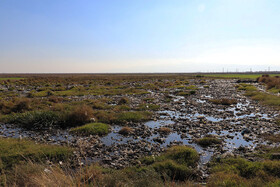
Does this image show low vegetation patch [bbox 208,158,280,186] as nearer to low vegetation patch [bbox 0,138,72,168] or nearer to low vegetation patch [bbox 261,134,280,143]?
low vegetation patch [bbox 261,134,280,143]

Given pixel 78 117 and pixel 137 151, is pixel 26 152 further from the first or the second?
pixel 78 117

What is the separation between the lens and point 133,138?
9297 millimetres

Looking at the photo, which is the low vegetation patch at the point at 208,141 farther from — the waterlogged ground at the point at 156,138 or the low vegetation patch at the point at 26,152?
the low vegetation patch at the point at 26,152

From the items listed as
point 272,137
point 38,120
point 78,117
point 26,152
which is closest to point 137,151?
point 26,152

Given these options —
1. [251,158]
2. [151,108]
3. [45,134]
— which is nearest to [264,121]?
[251,158]

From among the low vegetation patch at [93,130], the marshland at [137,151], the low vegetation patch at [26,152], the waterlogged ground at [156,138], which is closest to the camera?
the marshland at [137,151]

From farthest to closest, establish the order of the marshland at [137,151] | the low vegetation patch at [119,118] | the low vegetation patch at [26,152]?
the low vegetation patch at [119,118] < the low vegetation patch at [26,152] < the marshland at [137,151]

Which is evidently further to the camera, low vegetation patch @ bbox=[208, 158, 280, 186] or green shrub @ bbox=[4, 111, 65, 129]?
green shrub @ bbox=[4, 111, 65, 129]

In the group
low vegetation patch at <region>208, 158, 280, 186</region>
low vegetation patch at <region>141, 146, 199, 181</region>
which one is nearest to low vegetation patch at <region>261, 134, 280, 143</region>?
low vegetation patch at <region>208, 158, 280, 186</region>

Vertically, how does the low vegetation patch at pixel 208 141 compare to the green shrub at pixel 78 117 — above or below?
below

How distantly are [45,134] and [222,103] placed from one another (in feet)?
54.4

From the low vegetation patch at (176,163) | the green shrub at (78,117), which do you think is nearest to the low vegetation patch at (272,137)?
the low vegetation patch at (176,163)

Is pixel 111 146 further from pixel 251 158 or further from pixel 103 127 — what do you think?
pixel 251 158

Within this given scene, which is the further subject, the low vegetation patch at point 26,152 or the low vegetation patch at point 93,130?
the low vegetation patch at point 93,130
